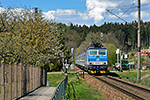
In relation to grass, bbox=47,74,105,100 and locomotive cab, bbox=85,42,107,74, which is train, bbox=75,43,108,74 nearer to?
locomotive cab, bbox=85,42,107,74

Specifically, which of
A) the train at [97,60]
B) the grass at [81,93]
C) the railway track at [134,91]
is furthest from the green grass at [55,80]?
the railway track at [134,91]

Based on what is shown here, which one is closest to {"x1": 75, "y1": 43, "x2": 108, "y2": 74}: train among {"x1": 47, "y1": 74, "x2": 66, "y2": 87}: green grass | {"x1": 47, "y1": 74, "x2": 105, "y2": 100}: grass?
{"x1": 47, "y1": 74, "x2": 66, "y2": 87}: green grass

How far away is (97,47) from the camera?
2920cm

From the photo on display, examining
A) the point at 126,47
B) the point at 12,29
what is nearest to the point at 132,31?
the point at 126,47

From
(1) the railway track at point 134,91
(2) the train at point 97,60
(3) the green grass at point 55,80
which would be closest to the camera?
(1) the railway track at point 134,91

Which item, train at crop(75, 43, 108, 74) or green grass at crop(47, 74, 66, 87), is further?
train at crop(75, 43, 108, 74)

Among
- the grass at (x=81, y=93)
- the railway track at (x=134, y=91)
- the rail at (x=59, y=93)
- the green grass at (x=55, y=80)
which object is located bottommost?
the green grass at (x=55, y=80)

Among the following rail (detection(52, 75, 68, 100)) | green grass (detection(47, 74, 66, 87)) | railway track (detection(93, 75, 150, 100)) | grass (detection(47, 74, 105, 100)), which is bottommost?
green grass (detection(47, 74, 66, 87))

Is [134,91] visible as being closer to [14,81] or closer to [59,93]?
[59,93]

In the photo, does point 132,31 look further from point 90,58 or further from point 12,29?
point 12,29

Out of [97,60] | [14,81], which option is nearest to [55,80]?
[97,60]

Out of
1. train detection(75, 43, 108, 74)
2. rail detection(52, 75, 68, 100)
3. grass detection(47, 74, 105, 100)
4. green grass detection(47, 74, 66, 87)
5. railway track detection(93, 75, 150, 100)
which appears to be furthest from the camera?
train detection(75, 43, 108, 74)

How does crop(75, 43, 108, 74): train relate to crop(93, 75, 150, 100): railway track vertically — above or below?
above

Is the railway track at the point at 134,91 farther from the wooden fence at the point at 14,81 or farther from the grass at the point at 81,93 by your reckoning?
the wooden fence at the point at 14,81
